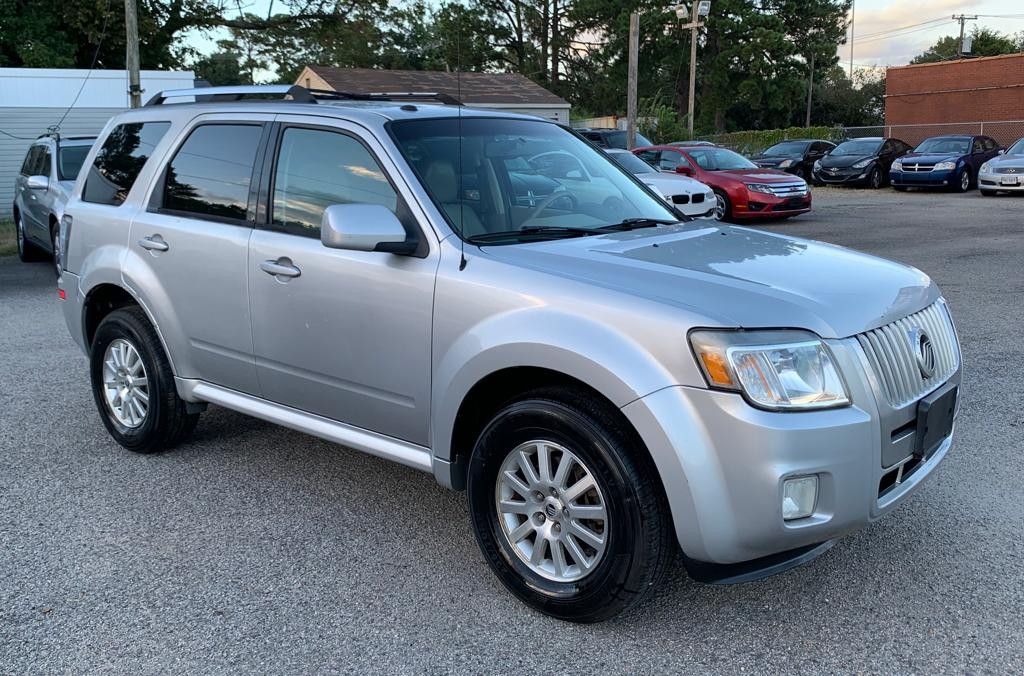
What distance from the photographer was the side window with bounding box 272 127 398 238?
3.99 metres

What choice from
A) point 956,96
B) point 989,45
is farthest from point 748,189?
point 989,45

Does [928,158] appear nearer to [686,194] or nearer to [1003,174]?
[1003,174]

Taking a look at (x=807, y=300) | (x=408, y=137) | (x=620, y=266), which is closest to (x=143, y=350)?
(x=408, y=137)

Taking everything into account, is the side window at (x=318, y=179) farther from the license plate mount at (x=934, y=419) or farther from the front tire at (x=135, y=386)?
the license plate mount at (x=934, y=419)

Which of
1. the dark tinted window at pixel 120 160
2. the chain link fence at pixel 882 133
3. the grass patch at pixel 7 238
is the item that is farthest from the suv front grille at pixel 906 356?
the chain link fence at pixel 882 133

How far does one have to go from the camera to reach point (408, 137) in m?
4.03

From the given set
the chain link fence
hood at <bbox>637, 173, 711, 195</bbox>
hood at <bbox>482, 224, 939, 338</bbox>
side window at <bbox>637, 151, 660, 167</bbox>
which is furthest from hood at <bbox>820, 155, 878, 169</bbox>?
hood at <bbox>482, 224, 939, 338</bbox>

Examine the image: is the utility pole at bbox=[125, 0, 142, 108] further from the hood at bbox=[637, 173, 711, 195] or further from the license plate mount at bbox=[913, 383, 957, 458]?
the license plate mount at bbox=[913, 383, 957, 458]

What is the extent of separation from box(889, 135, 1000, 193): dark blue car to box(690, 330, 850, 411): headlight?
919 inches

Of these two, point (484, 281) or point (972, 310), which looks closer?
point (484, 281)

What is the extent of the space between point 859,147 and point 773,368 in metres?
26.6

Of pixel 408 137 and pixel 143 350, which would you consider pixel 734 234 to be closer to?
pixel 408 137

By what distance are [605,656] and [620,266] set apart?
136 centimetres

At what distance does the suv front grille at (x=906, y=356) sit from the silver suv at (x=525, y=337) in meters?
0.01
